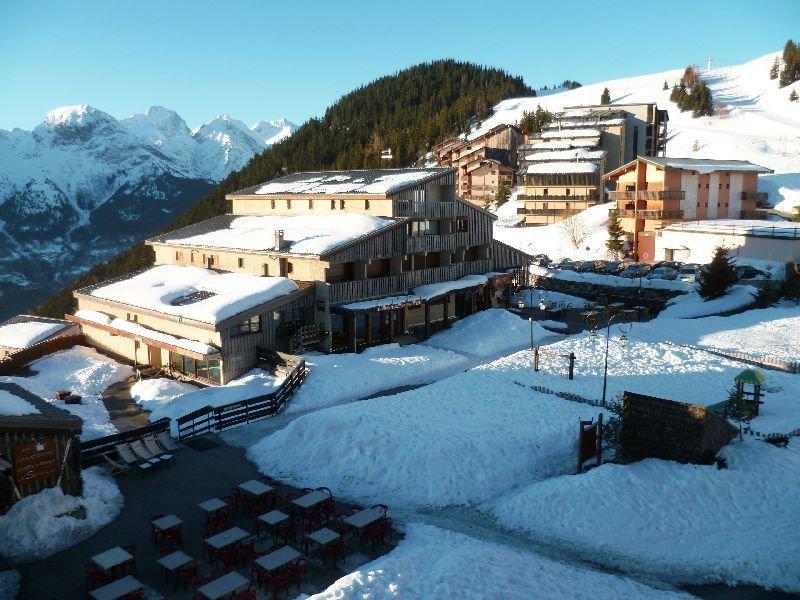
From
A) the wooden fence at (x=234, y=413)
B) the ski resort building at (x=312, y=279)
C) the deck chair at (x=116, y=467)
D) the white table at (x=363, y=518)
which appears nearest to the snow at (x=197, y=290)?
the ski resort building at (x=312, y=279)

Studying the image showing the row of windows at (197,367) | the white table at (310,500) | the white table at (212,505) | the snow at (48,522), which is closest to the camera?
the snow at (48,522)

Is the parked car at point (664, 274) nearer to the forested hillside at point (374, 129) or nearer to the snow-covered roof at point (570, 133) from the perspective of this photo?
the snow-covered roof at point (570, 133)

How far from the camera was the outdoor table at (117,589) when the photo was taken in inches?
527

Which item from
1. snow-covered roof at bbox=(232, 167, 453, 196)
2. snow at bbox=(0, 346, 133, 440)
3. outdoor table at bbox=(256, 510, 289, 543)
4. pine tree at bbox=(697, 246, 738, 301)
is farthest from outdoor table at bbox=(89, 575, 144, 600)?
pine tree at bbox=(697, 246, 738, 301)

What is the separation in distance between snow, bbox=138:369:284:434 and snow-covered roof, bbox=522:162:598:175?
215 feet

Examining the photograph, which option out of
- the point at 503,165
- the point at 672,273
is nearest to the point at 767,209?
the point at 672,273

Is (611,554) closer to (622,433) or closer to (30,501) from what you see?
(622,433)

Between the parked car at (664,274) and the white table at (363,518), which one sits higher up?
the parked car at (664,274)

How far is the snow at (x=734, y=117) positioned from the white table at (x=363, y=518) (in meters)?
80.4

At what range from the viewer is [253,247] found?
41.6 m

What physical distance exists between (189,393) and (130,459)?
33.6 feet

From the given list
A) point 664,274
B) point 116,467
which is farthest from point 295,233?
point 664,274

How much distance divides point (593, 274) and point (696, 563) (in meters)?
42.3

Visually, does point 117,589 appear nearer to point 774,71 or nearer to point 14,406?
point 14,406
